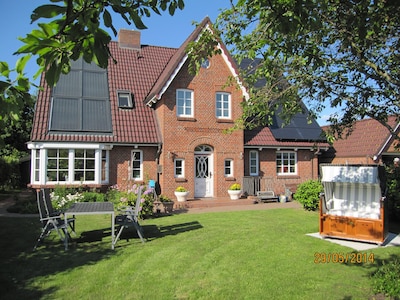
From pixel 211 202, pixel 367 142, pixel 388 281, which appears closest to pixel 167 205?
pixel 211 202

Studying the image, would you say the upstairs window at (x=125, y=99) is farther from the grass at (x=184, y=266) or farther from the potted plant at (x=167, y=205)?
the grass at (x=184, y=266)

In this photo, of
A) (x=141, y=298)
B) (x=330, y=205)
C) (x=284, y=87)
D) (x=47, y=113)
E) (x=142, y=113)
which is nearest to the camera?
(x=141, y=298)

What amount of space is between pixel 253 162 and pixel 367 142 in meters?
8.57

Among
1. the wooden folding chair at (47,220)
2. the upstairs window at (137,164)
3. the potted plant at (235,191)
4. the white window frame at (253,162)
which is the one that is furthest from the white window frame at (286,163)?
the wooden folding chair at (47,220)

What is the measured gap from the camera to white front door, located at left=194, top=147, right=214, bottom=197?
718 inches

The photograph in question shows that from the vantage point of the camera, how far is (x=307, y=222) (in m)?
11.5

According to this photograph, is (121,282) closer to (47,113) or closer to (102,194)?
(102,194)

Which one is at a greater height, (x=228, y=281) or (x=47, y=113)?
(x=47, y=113)

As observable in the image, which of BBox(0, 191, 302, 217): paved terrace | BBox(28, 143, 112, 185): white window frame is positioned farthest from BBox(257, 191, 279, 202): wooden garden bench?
BBox(28, 143, 112, 185): white window frame

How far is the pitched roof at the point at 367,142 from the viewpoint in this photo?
2141 centimetres

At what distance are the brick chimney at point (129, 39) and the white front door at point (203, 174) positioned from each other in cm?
870

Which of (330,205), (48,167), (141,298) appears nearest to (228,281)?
(141,298)

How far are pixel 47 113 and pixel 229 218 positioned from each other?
10.3 metres

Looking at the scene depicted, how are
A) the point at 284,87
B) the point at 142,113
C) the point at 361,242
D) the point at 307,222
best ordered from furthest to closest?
the point at 142,113, the point at 307,222, the point at 361,242, the point at 284,87
